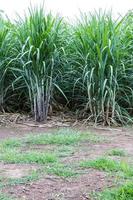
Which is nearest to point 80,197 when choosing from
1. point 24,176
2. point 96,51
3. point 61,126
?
point 24,176

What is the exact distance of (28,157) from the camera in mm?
3645

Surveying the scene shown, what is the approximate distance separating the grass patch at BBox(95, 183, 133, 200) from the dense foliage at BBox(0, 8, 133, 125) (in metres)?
2.88

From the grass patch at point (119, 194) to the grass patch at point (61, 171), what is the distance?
47 centimetres

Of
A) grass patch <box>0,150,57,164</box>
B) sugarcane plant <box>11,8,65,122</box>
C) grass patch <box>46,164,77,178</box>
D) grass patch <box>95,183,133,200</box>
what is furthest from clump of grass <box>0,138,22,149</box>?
grass patch <box>95,183,133,200</box>

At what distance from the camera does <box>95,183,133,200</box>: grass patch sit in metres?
2.66

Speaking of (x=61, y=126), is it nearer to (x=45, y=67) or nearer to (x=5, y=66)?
(x=45, y=67)

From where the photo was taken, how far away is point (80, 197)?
8.92 feet

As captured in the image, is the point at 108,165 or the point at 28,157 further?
the point at 28,157

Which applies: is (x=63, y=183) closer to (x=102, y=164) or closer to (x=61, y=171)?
(x=61, y=171)

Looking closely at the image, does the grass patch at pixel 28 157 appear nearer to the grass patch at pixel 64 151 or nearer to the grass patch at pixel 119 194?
the grass patch at pixel 64 151

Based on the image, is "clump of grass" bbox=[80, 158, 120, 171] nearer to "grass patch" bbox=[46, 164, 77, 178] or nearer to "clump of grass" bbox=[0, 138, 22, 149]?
"grass patch" bbox=[46, 164, 77, 178]

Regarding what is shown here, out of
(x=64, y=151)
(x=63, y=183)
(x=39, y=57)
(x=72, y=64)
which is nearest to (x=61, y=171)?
(x=63, y=183)

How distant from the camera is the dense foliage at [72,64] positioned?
5.68 metres

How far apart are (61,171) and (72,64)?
3.06 m
